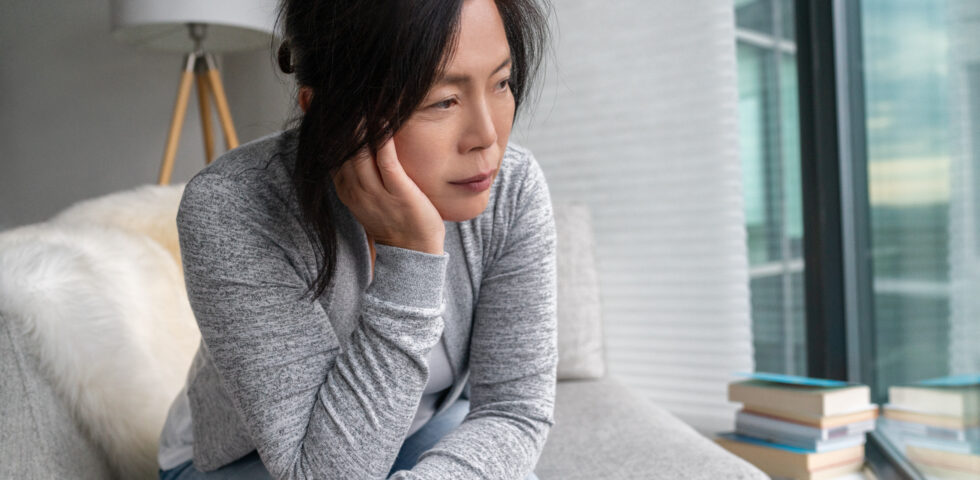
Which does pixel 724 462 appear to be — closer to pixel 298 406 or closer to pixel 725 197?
pixel 298 406

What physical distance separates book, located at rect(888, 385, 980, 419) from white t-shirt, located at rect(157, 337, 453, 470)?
2.84 feet

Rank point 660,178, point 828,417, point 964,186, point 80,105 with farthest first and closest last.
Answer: point 80,105, point 660,178, point 828,417, point 964,186

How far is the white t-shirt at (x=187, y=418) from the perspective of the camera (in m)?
1.00

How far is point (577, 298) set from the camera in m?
1.65

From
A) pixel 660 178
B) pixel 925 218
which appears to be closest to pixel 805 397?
pixel 925 218

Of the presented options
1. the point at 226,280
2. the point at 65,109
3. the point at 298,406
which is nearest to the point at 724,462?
the point at 298,406

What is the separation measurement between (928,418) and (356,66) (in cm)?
126

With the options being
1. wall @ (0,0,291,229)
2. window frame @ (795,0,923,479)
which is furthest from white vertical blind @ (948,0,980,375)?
wall @ (0,0,291,229)

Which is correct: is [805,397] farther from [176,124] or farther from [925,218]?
[176,124]

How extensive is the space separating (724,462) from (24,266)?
958 millimetres

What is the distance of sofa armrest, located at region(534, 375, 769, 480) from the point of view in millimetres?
1026

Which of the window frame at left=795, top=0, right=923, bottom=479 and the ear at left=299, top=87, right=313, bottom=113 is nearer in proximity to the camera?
the ear at left=299, top=87, right=313, bottom=113

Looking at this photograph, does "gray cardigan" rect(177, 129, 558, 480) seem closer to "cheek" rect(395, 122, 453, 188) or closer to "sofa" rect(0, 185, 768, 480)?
"cheek" rect(395, 122, 453, 188)

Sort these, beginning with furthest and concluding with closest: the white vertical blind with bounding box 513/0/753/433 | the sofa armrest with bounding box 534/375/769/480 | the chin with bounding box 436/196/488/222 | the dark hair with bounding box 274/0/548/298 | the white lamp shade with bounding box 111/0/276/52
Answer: the white lamp shade with bounding box 111/0/276/52
the white vertical blind with bounding box 513/0/753/433
the sofa armrest with bounding box 534/375/769/480
the chin with bounding box 436/196/488/222
the dark hair with bounding box 274/0/548/298
